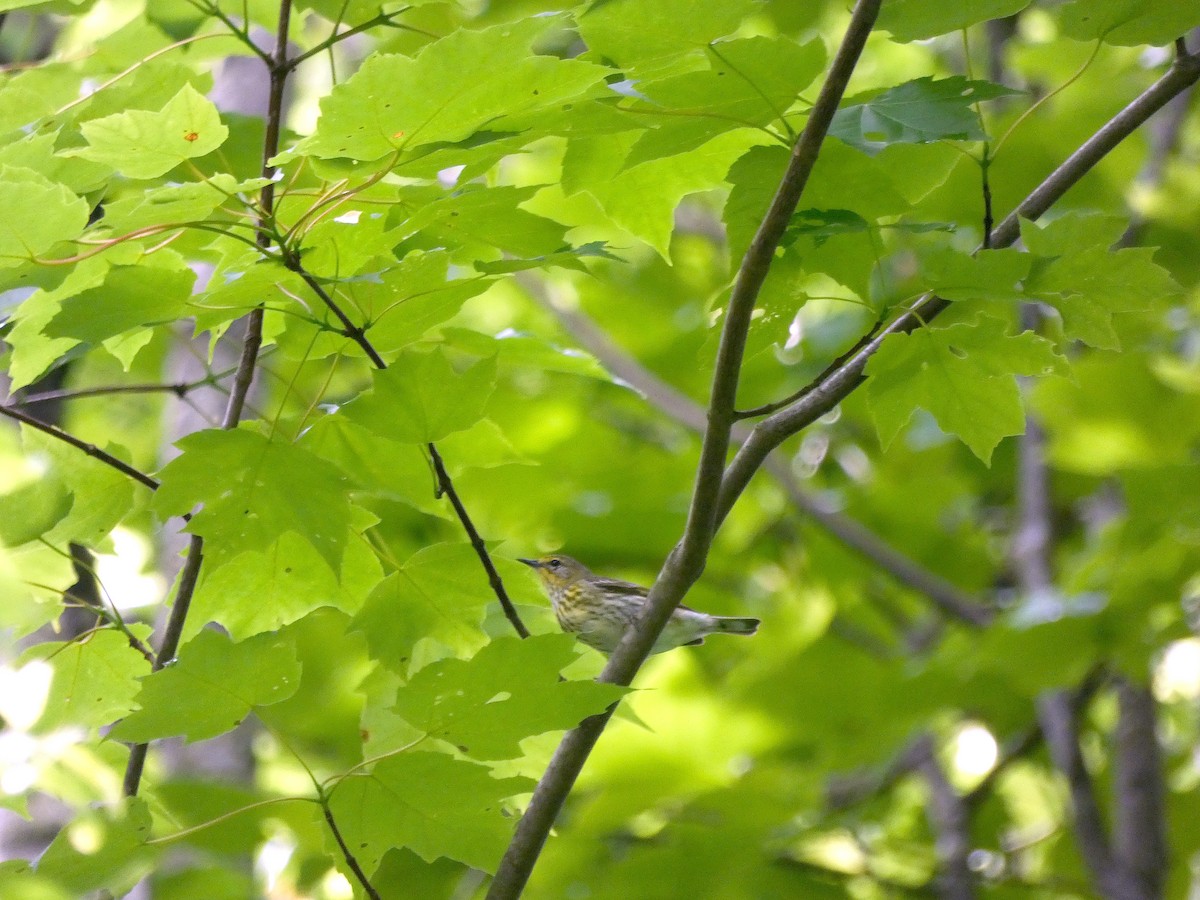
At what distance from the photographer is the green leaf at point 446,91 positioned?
4.55 feet

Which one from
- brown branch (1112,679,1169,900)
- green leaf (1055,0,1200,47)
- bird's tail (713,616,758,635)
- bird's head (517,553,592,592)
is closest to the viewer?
green leaf (1055,0,1200,47)

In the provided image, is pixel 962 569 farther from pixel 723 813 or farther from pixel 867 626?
pixel 723 813

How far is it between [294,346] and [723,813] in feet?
7.17

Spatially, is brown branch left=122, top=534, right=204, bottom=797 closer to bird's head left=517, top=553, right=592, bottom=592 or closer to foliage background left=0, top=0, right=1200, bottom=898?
foliage background left=0, top=0, right=1200, bottom=898

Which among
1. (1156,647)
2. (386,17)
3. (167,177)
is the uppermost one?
(386,17)

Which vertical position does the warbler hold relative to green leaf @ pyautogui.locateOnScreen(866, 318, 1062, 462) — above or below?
below

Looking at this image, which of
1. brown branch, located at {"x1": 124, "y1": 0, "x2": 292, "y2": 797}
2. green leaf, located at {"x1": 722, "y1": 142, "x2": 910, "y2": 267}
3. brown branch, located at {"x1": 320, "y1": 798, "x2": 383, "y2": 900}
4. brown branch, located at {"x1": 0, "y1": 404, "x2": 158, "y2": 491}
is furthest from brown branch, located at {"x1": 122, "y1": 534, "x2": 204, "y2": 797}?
green leaf, located at {"x1": 722, "y1": 142, "x2": 910, "y2": 267}

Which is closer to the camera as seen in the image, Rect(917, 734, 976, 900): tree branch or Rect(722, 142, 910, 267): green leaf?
Rect(722, 142, 910, 267): green leaf

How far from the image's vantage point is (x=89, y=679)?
1917 millimetres

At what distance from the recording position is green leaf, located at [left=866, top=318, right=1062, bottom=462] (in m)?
1.61

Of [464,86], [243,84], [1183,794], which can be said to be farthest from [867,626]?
[464,86]

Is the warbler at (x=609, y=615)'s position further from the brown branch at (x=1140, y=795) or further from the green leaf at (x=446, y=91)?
the green leaf at (x=446, y=91)

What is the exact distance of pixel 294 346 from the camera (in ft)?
5.86

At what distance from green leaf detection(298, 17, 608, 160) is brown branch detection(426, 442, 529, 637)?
1.47 feet
